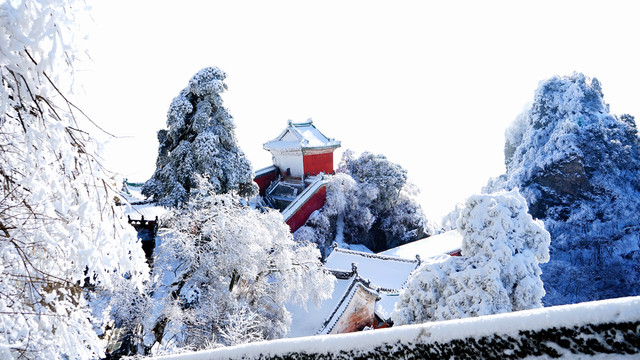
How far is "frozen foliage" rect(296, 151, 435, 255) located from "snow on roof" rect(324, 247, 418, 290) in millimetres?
3451

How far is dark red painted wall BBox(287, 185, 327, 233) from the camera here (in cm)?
1841

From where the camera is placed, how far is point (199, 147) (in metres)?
12.8

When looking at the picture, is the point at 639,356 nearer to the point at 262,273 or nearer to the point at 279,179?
the point at 262,273

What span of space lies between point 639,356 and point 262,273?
8622 millimetres

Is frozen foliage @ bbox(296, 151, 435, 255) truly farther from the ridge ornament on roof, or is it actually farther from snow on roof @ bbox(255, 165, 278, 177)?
snow on roof @ bbox(255, 165, 278, 177)

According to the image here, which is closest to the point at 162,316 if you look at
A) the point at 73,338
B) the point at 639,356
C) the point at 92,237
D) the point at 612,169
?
the point at 73,338

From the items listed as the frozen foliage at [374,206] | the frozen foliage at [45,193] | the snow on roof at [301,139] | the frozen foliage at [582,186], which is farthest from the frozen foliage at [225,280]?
the frozen foliage at [582,186]

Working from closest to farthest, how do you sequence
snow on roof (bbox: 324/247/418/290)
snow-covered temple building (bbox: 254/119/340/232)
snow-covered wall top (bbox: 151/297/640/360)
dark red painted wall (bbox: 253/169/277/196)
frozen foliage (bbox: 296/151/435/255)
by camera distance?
snow-covered wall top (bbox: 151/297/640/360)
snow on roof (bbox: 324/247/418/290)
frozen foliage (bbox: 296/151/435/255)
snow-covered temple building (bbox: 254/119/340/232)
dark red painted wall (bbox: 253/169/277/196)

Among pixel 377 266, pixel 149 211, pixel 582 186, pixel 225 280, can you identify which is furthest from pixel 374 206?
pixel 225 280

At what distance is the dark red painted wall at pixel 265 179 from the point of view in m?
22.1

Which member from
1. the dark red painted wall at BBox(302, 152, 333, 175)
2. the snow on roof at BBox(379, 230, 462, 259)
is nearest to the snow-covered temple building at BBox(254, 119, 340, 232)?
the dark red painted wall at BBox(302, 152, 333, 175)

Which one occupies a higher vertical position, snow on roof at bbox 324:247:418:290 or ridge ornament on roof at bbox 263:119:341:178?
ridge ornament on roof at bbox 263:119:341:178

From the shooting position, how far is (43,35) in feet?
6.20

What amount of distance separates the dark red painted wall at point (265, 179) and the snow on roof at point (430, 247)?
324 inches
